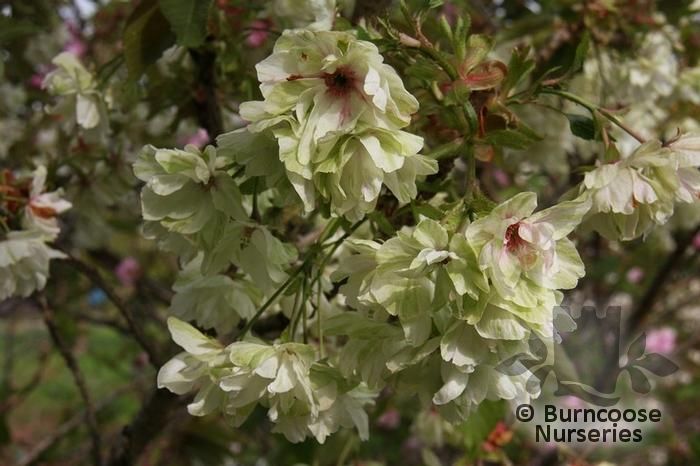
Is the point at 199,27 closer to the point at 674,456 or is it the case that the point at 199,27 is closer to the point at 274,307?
the point at 274,307

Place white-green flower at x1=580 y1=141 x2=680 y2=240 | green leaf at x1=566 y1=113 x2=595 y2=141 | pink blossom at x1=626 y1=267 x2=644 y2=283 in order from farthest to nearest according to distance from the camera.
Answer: pink blossom at x1=626 y1=267 x2=644 y2=283 → green leaf at x1=566 y1=113 x2=595 y2=141 → white-green flower at x1=580 y1=141 x2=680 y2=240

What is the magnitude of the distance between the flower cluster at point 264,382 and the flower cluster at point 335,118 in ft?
0.58

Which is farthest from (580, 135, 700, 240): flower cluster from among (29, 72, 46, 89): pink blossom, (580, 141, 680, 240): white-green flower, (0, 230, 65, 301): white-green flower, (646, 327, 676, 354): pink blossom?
(646, 327, 676, 354): pink blossom

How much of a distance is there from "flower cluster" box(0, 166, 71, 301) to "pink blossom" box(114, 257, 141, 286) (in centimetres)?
172

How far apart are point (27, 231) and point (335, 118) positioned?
64 cm

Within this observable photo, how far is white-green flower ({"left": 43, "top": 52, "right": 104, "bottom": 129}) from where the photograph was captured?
1.16 m

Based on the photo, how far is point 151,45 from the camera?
1.08 meters

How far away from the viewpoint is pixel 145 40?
3.52 feet

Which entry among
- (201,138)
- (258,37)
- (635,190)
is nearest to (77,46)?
(201,138)

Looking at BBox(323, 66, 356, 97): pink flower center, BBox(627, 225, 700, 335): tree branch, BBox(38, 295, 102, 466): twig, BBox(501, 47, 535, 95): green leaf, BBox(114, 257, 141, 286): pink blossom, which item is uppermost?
BBox(323, 66, 356, 97): pink flower center

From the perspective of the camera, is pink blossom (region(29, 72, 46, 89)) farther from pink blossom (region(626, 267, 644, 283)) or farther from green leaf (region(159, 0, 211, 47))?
pink blossom (region(626, 267, 644, 283))

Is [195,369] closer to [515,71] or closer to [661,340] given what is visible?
[515,71]

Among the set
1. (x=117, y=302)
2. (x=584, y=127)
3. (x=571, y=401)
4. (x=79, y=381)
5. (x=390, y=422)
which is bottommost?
(x=571, y=401)

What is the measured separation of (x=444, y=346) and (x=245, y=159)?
0.26 meters
